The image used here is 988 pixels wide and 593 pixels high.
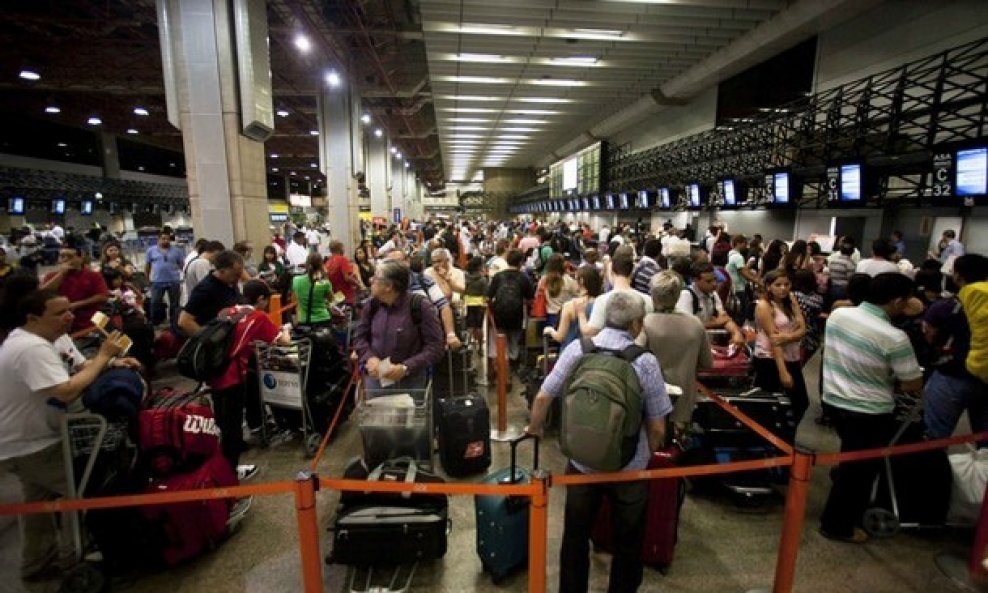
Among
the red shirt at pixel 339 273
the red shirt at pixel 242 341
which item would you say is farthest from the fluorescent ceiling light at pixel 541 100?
the red shirt at pixel 242 341

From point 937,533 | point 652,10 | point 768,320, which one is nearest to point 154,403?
point 768,320

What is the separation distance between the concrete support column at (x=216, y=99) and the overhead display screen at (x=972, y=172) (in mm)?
10439

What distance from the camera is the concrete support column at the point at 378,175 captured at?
27.4 metres

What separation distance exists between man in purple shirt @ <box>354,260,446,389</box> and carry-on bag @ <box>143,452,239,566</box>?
1.21 m

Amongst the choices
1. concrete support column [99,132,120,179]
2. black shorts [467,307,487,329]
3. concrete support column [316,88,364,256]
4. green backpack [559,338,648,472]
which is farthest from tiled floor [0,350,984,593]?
concrete support column [99,132,120,179]

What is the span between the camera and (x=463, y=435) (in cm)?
408

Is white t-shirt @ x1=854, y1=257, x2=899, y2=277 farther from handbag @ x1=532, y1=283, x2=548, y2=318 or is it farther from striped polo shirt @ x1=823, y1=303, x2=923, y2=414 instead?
handbag @ x1=532, y1=283, x2=548, y2=318

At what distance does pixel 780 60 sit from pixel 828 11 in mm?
3074

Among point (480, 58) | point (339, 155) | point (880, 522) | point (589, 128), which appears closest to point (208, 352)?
point (880, 522)

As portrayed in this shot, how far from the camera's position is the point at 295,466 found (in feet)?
14.4

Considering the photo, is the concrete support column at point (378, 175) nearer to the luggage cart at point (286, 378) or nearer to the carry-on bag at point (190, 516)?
the luggage cart at point (286, 378)

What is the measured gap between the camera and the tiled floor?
2936mm

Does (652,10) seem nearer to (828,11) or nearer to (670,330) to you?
(828,11)

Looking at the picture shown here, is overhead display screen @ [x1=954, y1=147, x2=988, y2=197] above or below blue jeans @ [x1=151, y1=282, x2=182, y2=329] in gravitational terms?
above
